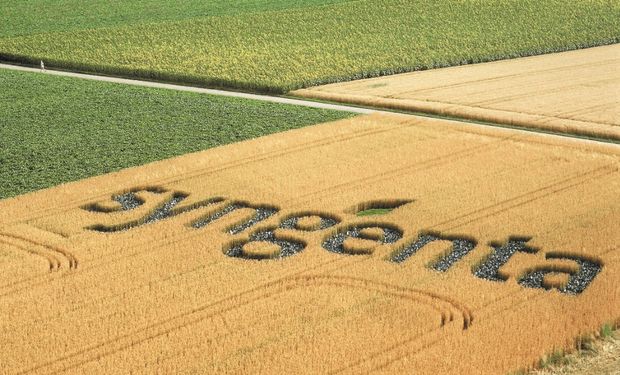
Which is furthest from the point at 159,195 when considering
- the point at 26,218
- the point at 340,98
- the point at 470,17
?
the point at 470,17

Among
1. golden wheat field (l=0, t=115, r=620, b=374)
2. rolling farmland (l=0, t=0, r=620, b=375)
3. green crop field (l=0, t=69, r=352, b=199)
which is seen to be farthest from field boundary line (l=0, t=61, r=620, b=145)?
golden wheat field (l=0, t=115, r=620, b=374)

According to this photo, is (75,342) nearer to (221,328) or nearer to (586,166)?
(221,328)

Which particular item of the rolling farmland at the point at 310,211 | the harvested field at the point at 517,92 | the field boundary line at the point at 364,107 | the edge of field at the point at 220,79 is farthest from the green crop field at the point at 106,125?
the harvested field at the point at 517,92

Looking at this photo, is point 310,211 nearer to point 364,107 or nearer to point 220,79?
point 364,107

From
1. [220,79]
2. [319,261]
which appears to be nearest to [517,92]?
[220,79]

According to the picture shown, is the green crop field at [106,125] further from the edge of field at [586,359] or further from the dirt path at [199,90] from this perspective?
the edge of field at [586,359]

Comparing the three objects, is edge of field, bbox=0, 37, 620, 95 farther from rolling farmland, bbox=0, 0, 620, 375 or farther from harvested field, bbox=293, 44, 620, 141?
harvested field, bbox=293, 44, 620, 141
